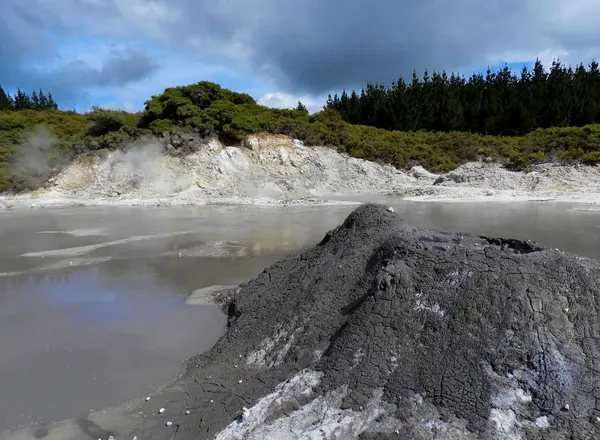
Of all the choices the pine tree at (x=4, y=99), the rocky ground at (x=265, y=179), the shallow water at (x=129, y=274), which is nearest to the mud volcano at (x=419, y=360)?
the shallow water at (x=129, y=274)

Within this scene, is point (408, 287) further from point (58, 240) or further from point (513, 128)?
point (513, 128)

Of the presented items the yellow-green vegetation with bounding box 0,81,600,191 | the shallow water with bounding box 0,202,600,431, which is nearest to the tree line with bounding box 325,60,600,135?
the yellow-green vegetation with bounding box 0,81,600,191

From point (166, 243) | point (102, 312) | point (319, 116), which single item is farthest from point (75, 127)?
point (102, 312)

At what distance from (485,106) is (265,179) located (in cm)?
2696

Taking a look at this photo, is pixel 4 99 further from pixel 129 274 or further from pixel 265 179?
pixel 129 274

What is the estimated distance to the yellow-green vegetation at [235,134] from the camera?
27.8 m

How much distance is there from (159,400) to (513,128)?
146 feet

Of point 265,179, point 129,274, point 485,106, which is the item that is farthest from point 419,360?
point 485,106

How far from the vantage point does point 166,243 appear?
13430 millimetres

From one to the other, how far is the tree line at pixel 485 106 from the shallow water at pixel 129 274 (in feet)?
80.3

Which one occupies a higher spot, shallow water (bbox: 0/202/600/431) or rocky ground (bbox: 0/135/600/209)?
rocky ground (bbox: 0/135/600/209)

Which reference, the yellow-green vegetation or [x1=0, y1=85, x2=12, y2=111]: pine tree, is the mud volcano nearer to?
the yellow-green vegetation

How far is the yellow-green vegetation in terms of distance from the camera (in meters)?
27.8

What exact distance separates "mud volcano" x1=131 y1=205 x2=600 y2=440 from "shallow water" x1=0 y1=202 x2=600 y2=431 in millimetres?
1162
